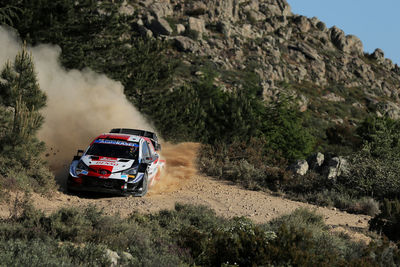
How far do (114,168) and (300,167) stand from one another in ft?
26.1

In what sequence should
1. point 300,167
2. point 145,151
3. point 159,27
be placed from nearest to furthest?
1. point 145,151
2. point 300,167
3. point 159,27

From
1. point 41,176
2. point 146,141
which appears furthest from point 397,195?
point 41,176

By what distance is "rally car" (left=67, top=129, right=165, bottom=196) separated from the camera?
11586mm

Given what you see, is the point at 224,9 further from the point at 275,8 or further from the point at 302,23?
the point at 302,23

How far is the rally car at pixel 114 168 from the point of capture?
11.6 metres

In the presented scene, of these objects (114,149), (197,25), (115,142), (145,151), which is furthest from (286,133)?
(197,25)

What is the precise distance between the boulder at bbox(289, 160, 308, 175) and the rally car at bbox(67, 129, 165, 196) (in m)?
6.15

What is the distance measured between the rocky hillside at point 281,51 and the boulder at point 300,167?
1528 inches

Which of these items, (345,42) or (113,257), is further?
(345,42)

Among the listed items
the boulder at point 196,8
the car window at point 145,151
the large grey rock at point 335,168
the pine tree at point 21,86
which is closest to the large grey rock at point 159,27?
the boulder at point 196,8

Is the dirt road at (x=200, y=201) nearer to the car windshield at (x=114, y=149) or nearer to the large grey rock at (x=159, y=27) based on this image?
the car windshield at (x=114, y=149)

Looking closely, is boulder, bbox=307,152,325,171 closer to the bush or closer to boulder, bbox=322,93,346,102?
the bush

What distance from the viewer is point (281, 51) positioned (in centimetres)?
9044

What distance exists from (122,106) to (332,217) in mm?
14516
